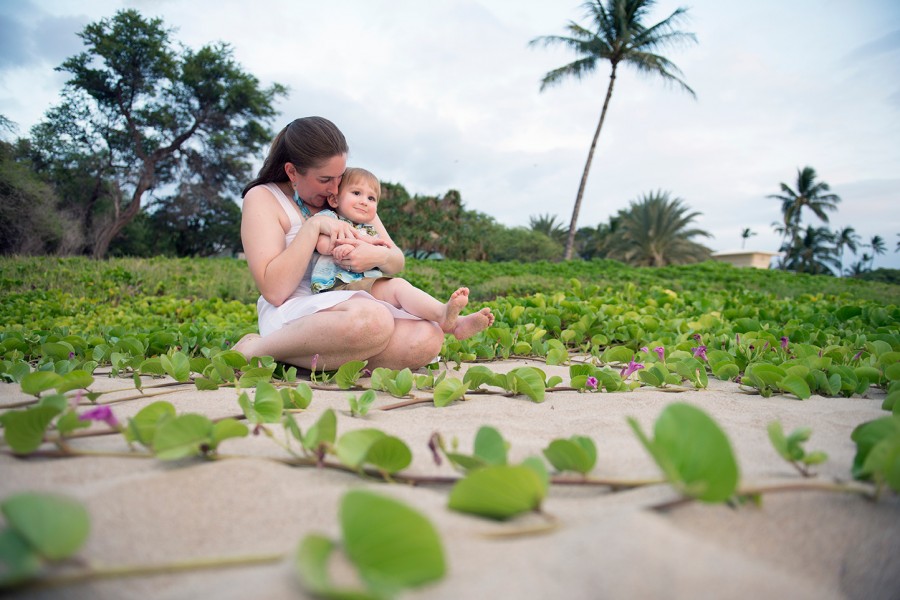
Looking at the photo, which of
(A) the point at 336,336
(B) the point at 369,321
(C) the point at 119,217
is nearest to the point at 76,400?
(A) the point at 336,336

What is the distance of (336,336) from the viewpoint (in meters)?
2.19

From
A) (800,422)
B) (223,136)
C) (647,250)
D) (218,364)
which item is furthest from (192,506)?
(647,250)

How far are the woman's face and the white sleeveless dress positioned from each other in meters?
0.11

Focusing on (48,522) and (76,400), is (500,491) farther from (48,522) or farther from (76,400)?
(76,400)

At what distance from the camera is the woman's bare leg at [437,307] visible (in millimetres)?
2242

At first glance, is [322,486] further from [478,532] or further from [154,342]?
[154,342]

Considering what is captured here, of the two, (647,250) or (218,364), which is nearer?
(218,364)

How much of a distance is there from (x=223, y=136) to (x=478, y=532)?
2157cm

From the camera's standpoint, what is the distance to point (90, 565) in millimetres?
609

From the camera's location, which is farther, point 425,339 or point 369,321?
point 425,339

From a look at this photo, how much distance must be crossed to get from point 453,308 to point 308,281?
852 millimetres

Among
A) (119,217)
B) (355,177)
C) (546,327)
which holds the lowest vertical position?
(546,327)

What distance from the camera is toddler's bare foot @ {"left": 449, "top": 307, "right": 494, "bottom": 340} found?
7.46 feet

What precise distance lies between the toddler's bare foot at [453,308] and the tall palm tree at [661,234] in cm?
3253
